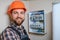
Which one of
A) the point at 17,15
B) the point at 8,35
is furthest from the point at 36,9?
the point at 8,35

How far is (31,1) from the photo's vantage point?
2010 millimetres

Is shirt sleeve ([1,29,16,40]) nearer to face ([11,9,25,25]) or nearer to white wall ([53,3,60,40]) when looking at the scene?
face ([11,9,25,25])

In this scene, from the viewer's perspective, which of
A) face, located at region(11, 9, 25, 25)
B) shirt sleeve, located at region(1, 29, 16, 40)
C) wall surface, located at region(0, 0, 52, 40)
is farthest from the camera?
wall surface, located at region(0, 0, 52, 40)

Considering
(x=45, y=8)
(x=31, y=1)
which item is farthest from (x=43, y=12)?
(x=31, y=1)

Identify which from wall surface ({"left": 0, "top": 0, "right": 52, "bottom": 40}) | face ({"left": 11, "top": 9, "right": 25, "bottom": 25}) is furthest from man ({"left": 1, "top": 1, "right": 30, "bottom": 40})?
wall surface ({"left": 0, "top": 0, "right": 52, "bottom": 40})

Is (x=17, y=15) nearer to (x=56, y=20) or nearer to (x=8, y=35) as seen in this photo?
(x=8, y=35)

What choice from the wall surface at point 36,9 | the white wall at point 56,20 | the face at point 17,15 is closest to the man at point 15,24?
the face at point 17,15

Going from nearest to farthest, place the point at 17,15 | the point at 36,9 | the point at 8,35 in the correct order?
the point at 8,35, the point at 17,15, the point at 36,9

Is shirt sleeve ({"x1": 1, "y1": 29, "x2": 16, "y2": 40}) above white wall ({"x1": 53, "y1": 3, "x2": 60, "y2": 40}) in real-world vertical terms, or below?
below

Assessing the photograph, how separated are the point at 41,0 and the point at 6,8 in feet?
1.79

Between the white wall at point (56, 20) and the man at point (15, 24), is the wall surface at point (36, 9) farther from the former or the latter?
the white wall at point (56, 20)

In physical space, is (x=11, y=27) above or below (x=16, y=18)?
below

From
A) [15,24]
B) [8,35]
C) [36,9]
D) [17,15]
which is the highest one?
[36,9]

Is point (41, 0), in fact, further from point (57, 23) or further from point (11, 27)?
point (11, 27)
